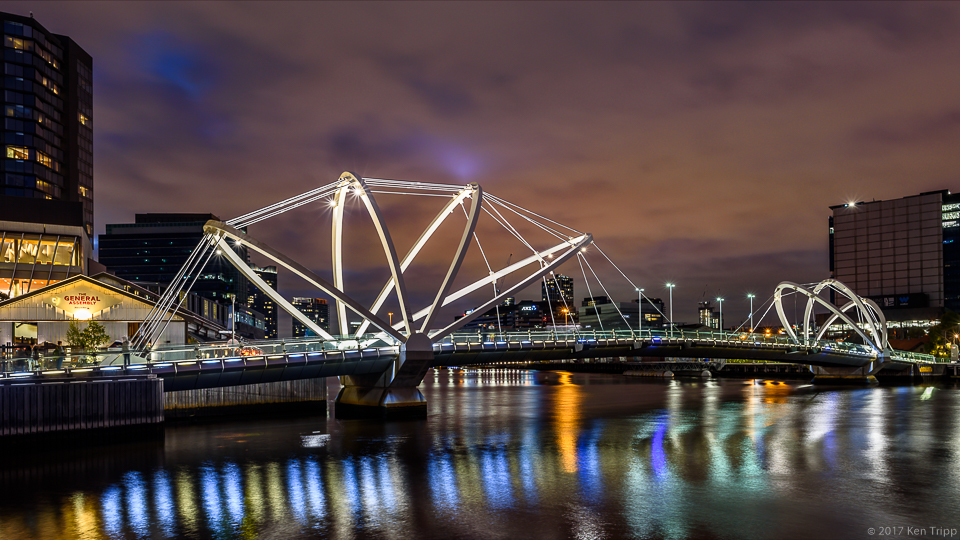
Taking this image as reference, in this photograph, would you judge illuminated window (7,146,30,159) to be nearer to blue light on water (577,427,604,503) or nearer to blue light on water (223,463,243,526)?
blue light on water (223,463,243,526)

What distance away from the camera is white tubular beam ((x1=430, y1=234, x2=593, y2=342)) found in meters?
54.8

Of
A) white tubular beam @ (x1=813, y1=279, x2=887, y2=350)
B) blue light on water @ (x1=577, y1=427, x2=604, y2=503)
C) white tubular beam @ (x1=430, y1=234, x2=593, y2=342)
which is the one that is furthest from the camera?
white tubular beam @ (x1=813, y1=279, x2=887, y2=350)

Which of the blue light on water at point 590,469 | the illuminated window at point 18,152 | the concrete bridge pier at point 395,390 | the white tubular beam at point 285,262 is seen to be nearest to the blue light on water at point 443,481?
the blue light on water at point 590,469

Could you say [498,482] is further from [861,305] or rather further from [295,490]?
[861,305]

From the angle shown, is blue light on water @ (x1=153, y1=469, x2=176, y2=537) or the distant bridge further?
the distant bridge

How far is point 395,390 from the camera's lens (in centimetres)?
5422

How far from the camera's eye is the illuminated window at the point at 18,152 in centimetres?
11488

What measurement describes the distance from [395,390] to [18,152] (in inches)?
3693

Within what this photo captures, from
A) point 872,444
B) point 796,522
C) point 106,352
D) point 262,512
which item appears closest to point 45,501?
point 262,512

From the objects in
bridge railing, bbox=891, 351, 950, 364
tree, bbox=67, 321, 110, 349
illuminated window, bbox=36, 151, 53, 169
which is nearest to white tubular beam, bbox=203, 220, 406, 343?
tree, bbox=67, 321, 110, 349

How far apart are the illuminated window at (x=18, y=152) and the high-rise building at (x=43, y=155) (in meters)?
0.13

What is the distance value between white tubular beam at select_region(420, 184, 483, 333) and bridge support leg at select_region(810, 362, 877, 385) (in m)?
73.2

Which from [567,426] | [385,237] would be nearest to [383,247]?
[385,237]

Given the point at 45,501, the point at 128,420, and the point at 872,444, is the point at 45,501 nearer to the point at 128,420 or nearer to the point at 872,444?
the point at 128,420
